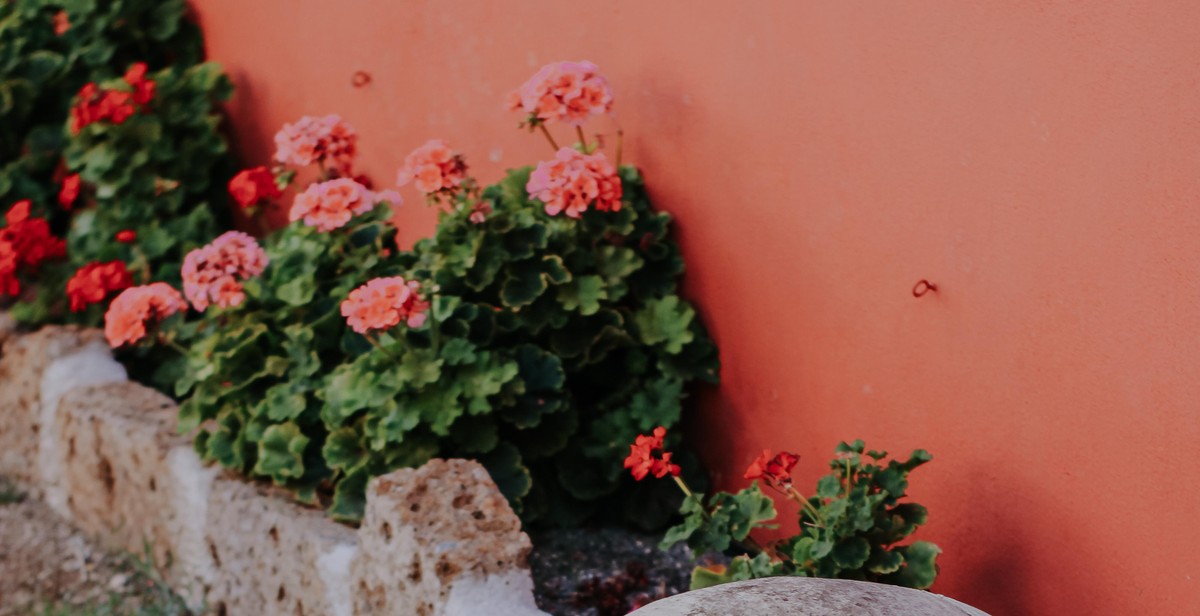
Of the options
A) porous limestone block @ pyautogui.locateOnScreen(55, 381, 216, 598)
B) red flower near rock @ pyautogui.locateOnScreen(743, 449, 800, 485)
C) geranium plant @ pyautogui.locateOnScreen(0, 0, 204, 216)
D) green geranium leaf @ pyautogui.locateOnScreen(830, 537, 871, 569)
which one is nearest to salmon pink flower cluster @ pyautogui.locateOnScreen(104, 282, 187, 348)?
porous limestone block @ pyautogui.locateOnScreen(55, 381, 216, 598)

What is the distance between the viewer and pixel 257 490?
10.7 ft

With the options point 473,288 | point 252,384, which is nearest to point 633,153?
point 473,288

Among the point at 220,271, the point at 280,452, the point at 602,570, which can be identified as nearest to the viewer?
the point at 602,570

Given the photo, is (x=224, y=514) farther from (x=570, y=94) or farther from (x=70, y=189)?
(x=70, y=189)

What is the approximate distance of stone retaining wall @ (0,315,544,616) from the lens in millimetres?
2572

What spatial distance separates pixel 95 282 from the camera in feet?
12.6

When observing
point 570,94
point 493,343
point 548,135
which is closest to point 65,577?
point 493,343

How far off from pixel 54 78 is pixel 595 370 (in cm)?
267

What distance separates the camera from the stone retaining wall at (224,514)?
101 inches

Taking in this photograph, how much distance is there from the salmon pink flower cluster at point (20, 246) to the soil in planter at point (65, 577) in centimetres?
78

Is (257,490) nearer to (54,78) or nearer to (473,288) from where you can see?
(473,288)

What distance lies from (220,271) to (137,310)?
0.95ft

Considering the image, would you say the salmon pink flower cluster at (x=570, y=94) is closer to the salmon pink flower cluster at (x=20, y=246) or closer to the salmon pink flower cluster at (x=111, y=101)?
the salmon pink flower cluster at (x=111, y=101)

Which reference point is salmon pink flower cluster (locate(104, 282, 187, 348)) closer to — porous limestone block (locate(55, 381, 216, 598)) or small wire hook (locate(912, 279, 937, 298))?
porous limestone block (locate(55, 381, 216, 598))
